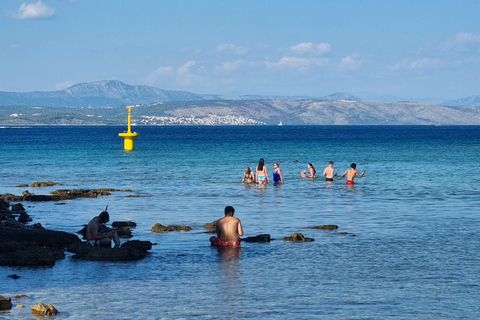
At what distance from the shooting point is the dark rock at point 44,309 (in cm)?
1383

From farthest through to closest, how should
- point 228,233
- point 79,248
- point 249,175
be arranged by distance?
point 249,175, point 228,233, point 79,248

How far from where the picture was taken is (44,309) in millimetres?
13820

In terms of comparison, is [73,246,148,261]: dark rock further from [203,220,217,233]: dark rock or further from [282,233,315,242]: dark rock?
[203,220,217,233]: dark rock

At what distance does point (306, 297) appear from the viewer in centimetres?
1545

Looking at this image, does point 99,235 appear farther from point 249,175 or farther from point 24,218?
point 249,175

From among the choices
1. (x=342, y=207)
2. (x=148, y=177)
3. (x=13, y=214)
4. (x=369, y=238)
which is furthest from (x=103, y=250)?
(x=148, y=177)

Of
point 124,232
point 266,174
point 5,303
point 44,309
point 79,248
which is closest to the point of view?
point 44,309

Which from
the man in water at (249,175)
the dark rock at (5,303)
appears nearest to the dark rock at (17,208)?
the dark rock at (5,303)

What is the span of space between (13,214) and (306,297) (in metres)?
16.9

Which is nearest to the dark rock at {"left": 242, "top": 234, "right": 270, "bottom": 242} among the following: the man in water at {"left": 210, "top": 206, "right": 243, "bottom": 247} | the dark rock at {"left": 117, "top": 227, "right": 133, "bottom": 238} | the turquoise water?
the turquoise water

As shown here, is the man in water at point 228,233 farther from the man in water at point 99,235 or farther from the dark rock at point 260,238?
the man in water at point 99,235

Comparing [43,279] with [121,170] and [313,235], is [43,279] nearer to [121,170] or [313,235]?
[313,235]

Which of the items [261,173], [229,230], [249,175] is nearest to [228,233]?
[229,230]

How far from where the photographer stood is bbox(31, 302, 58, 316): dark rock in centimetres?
Result: 1383
